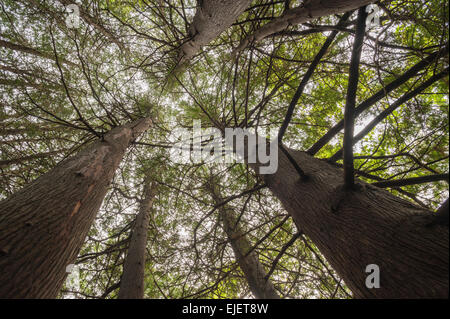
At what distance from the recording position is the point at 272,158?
2.00 m

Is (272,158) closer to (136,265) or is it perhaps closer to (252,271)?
(252,271)

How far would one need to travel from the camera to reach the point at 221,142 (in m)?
3.34

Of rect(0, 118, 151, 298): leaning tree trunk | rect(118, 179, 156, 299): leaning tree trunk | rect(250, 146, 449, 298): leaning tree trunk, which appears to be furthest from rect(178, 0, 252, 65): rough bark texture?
rect(118, 179, 156, 299): leaning tree trunk

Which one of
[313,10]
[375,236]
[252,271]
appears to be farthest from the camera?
[252,271]

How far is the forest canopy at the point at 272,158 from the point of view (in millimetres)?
958

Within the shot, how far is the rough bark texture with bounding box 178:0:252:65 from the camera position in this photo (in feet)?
6.56

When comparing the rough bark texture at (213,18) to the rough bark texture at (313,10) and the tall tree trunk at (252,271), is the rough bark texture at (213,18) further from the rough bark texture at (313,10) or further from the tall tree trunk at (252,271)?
the tall tree trunk at (252,271)

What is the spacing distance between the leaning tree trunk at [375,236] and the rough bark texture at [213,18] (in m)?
1.96

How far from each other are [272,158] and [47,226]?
1869 millimetres

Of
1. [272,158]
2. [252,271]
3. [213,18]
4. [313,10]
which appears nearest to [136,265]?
[252,271]

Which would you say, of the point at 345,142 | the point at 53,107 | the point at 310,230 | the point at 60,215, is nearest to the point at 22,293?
the point at 60,215

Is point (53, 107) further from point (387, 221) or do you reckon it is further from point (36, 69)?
point (387, 221)

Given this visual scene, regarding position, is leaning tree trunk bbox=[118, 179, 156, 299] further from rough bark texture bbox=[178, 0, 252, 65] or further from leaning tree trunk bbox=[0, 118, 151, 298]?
rough bark texture bbox=[178, 0, 252, 65]

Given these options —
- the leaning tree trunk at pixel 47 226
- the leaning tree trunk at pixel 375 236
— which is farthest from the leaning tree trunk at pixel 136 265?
the leaning tree trunk at pixel 375 236
